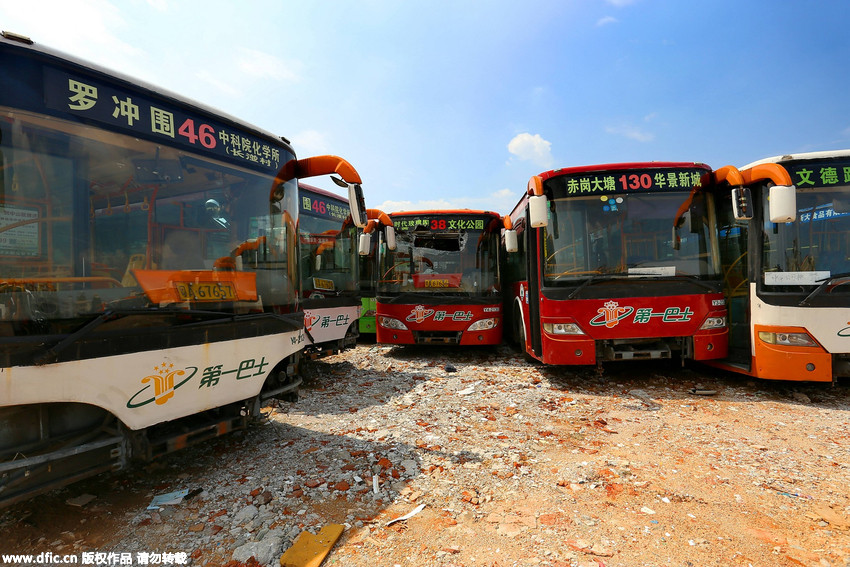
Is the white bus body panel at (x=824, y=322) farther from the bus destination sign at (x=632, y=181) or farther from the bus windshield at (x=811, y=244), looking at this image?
the bus destination sign at (x=632, y=181)

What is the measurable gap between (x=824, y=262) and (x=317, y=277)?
7014 millimetres

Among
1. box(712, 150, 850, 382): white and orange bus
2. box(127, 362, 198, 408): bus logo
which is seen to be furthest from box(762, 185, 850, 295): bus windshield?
box(127, 362, 198, 408): bus logo

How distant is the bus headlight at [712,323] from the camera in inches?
222

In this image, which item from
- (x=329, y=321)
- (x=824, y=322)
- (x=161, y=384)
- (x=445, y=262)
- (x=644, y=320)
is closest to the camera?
(x=161, y=384)

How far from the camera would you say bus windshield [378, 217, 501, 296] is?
8211 millimetres

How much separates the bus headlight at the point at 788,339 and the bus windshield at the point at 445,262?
4214mm

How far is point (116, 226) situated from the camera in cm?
272

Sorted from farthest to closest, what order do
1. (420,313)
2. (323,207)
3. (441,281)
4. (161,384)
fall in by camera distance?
(441,281)
(420,313)
(323,207)
(161,384)

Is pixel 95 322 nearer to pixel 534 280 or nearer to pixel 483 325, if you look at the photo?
pixel 534 280

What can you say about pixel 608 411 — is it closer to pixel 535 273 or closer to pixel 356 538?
pixel 535 273

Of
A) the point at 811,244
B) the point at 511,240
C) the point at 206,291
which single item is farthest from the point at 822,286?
the point at 206,291

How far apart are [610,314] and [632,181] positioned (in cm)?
189

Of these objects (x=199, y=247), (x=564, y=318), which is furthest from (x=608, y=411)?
(x=199, y=247)

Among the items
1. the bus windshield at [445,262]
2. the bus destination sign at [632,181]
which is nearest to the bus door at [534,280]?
the bus destination sign at [632,181]
